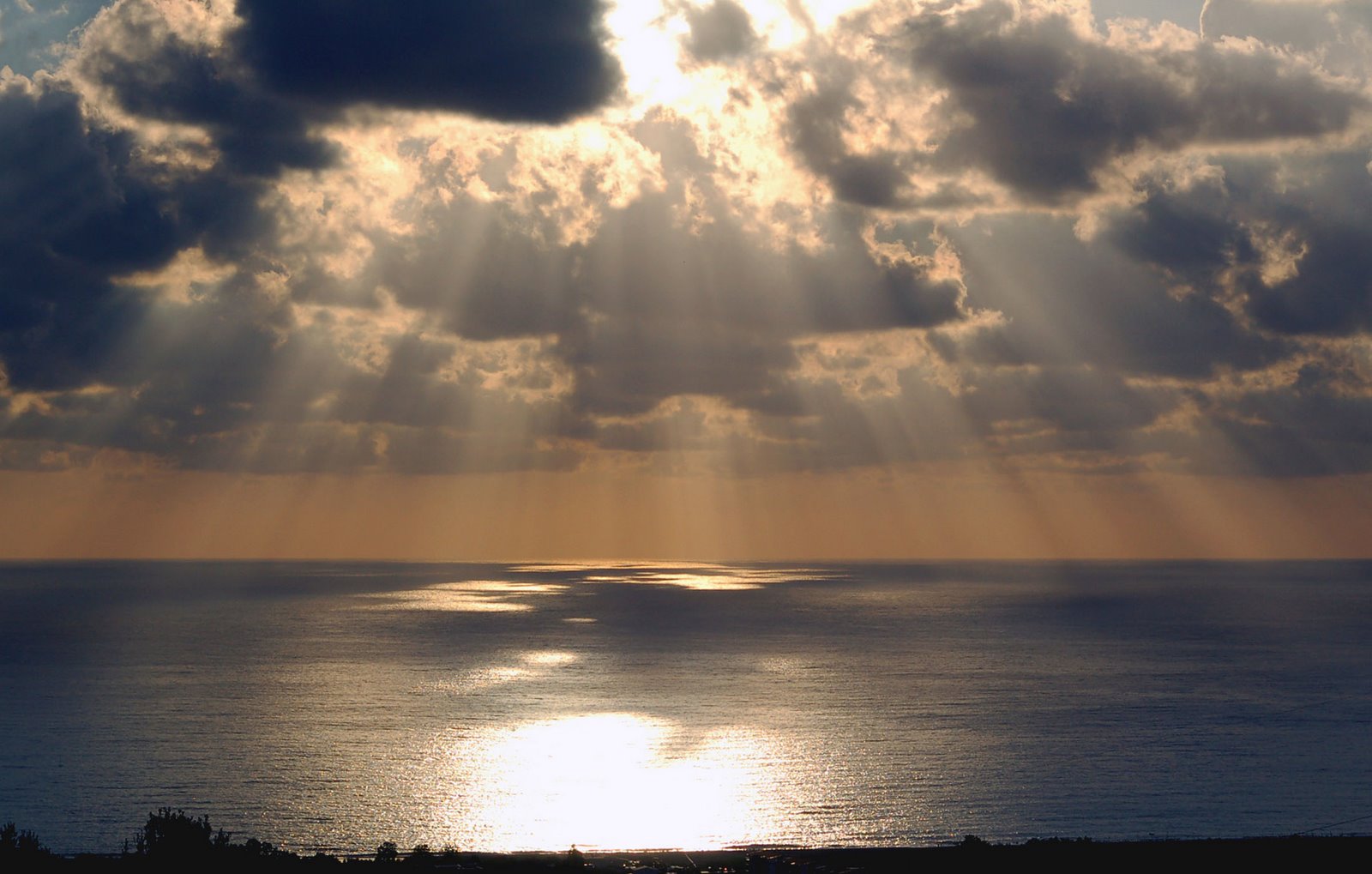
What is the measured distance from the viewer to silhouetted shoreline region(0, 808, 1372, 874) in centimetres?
5934

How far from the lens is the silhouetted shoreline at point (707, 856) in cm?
5934

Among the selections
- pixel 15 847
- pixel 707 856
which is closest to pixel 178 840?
pixel 15 847

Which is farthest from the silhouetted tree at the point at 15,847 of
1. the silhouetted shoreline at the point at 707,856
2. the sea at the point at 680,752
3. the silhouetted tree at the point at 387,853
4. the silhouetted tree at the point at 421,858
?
the silhouetted tree at the point at 421,858

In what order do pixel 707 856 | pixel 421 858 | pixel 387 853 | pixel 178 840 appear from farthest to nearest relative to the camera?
1. pixel 707 856
2. pixel 387 853
3. pixel 421 858
4. pixel 178 840

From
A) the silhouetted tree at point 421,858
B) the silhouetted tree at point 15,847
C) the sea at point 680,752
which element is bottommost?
the silhouetted tree at point 421,858

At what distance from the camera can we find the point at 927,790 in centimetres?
8612

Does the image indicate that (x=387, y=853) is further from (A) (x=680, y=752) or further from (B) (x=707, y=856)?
(A) (x=680, y=752)

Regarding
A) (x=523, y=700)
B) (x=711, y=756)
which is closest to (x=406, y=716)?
(x=523, y=700)

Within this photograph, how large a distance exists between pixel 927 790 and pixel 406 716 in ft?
177

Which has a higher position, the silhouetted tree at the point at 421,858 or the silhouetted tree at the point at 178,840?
the silhouetted tree at the point at 178,840

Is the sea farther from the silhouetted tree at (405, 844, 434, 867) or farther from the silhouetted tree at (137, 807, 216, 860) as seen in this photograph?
the silhouetted tree at (137, 807, 216, 860)

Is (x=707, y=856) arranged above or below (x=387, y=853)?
below

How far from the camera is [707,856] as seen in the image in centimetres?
6662

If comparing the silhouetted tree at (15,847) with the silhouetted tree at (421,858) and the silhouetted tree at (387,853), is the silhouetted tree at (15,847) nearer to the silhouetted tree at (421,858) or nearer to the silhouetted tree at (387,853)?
the silhouetted tree at (387,853)
